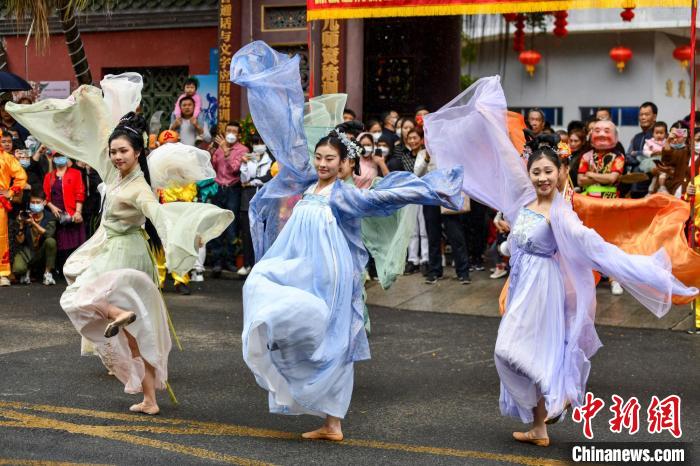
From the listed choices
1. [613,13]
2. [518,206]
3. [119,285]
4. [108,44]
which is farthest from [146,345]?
[613,13]

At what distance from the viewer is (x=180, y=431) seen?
6.50 meters

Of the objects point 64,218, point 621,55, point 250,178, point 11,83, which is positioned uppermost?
point 621,55

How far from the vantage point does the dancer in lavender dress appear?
6.22m

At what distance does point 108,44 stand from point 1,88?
99.4 inches

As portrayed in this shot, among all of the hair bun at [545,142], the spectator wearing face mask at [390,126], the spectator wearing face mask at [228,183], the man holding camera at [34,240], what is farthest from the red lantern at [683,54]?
the hair bun at [545,142]

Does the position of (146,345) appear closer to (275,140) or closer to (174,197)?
(275,140)

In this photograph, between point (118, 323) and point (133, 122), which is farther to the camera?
point (133, 122)

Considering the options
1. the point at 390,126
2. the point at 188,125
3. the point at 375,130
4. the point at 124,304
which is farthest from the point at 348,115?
the point at 124,304

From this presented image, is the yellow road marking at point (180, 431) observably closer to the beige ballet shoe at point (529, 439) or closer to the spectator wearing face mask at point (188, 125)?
the beige ballet shoe at point (529, 439)

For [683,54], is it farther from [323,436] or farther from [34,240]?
[323,436]

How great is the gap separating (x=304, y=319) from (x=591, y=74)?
21.9m

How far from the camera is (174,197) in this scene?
1245 centimetres

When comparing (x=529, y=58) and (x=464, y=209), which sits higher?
(x=529, y=58)

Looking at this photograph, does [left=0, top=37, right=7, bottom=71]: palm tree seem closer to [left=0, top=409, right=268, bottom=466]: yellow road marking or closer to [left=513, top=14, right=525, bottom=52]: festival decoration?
[left=513, top=14, right=525, bottom=52]: festival decoration
